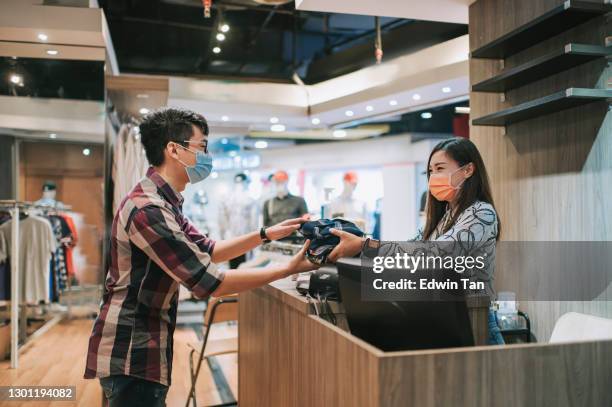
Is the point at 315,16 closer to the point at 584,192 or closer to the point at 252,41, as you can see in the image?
the point at 252,41

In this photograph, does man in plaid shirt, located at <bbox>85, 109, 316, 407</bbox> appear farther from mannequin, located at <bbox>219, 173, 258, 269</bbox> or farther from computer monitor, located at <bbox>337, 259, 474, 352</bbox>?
mannequin, located at <bbox>219, 173, 258, 269</bbox>

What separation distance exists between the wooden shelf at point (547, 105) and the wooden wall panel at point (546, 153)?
0.07 metres

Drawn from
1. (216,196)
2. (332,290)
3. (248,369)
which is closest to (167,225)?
(332,290)

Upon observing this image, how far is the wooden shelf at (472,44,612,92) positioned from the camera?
7.34 feet

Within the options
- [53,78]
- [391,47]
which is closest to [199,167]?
[53,78]

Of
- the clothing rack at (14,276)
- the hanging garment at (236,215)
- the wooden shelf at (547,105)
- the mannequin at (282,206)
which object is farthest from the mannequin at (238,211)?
the wooden shelf at (547,105)

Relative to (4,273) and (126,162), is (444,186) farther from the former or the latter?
(4,273)

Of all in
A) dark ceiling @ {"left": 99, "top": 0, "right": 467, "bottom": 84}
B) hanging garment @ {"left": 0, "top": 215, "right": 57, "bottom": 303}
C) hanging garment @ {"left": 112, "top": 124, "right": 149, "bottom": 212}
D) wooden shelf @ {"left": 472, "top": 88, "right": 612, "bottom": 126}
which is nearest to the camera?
wooden shelf @ {"left": 472, "top": 88, "right": 612, "bottom": 126}

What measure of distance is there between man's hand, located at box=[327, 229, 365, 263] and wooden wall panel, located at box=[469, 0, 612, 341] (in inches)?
52.1

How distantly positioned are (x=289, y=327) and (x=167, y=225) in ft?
2.01

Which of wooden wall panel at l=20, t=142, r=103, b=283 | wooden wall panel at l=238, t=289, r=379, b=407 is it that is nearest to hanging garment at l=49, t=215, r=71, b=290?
wooden wall panel at l=20, t=142, r=103, b=283

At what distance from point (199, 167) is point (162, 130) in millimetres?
201

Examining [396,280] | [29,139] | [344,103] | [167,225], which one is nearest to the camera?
[396,280]

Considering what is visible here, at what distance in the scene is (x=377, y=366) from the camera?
4.04 ft
